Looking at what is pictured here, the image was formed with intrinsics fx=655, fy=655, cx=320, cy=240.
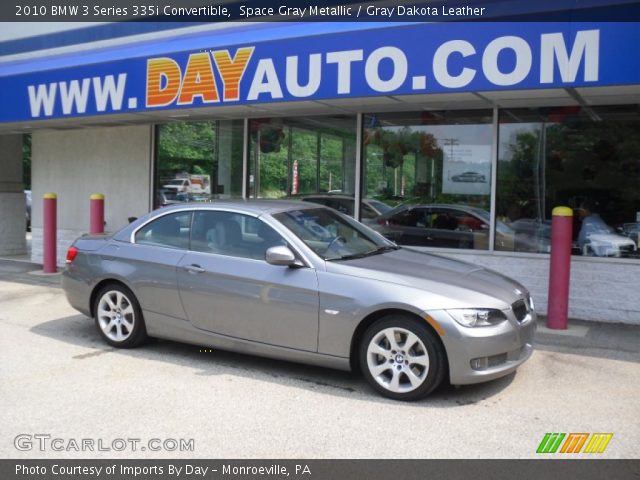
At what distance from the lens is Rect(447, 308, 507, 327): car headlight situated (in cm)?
479

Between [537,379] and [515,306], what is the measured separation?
Result: 815mm

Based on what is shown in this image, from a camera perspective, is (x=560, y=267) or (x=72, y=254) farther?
(x=560, y=267)

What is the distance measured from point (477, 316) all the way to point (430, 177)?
179 inches

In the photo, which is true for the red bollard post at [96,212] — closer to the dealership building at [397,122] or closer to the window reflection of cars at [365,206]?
the dealership building at [397,122]

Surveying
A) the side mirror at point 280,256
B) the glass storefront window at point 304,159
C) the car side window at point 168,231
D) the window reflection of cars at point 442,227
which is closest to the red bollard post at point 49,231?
the glass storefront window at point 304,159

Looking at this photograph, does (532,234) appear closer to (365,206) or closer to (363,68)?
(365,206)

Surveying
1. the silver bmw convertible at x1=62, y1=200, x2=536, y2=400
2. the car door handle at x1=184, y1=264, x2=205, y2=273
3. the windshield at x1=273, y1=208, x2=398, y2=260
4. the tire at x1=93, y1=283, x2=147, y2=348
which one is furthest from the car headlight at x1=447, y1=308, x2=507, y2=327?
the tire at x1=93, y1=283, x2=147, y2=348

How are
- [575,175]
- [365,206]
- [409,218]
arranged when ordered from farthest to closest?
[365,206], [409,218], [575,175]

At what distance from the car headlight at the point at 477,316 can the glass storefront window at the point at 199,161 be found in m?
6.62

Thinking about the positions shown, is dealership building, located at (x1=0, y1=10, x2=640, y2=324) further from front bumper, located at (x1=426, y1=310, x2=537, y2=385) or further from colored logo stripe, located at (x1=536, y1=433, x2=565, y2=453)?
colored logo stripe, located at (x1=536, y1=433, x2=565, y2=453)

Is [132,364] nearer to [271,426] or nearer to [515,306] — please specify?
[271,426]

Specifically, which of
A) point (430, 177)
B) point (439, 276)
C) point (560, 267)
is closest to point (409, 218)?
point (430, 177)

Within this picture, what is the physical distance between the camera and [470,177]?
8898mm

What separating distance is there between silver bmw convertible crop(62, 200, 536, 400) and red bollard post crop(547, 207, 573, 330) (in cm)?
186
